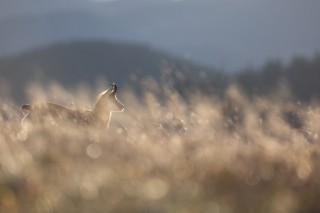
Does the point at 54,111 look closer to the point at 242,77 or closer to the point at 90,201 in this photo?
the point at 90,201

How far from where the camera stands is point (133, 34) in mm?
83000

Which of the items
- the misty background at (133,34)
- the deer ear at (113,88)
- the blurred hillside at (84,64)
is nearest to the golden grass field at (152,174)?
the deer ear at (113,88)

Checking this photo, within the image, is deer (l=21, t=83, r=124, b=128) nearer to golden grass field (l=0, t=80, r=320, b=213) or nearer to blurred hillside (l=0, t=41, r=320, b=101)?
golden grass field (l=0, t=80, r=320, b=213)

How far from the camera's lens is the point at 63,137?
594 centimetres

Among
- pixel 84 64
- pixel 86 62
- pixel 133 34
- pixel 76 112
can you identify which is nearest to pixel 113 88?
pixel 76 112

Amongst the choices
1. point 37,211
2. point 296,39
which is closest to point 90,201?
point 37,211

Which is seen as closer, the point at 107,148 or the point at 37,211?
the point at 37,211

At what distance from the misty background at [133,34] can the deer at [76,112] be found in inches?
1691

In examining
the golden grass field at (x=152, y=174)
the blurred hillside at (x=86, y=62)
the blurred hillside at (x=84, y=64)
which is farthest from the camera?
the blurred hillside at (x=86, y=62)

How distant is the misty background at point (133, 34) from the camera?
6594 cm

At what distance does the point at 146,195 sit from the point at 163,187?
19 cm

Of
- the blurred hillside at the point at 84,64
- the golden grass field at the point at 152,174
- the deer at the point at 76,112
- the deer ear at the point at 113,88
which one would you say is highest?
the blurred hillside at the point at 84,64

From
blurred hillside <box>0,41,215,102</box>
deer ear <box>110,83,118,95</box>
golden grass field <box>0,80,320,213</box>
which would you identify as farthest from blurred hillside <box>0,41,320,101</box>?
golden grass field <box>0,80,320,213</box>

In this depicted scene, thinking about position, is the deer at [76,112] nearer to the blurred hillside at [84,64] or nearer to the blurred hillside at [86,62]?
the blurred hillside at [84,64]
